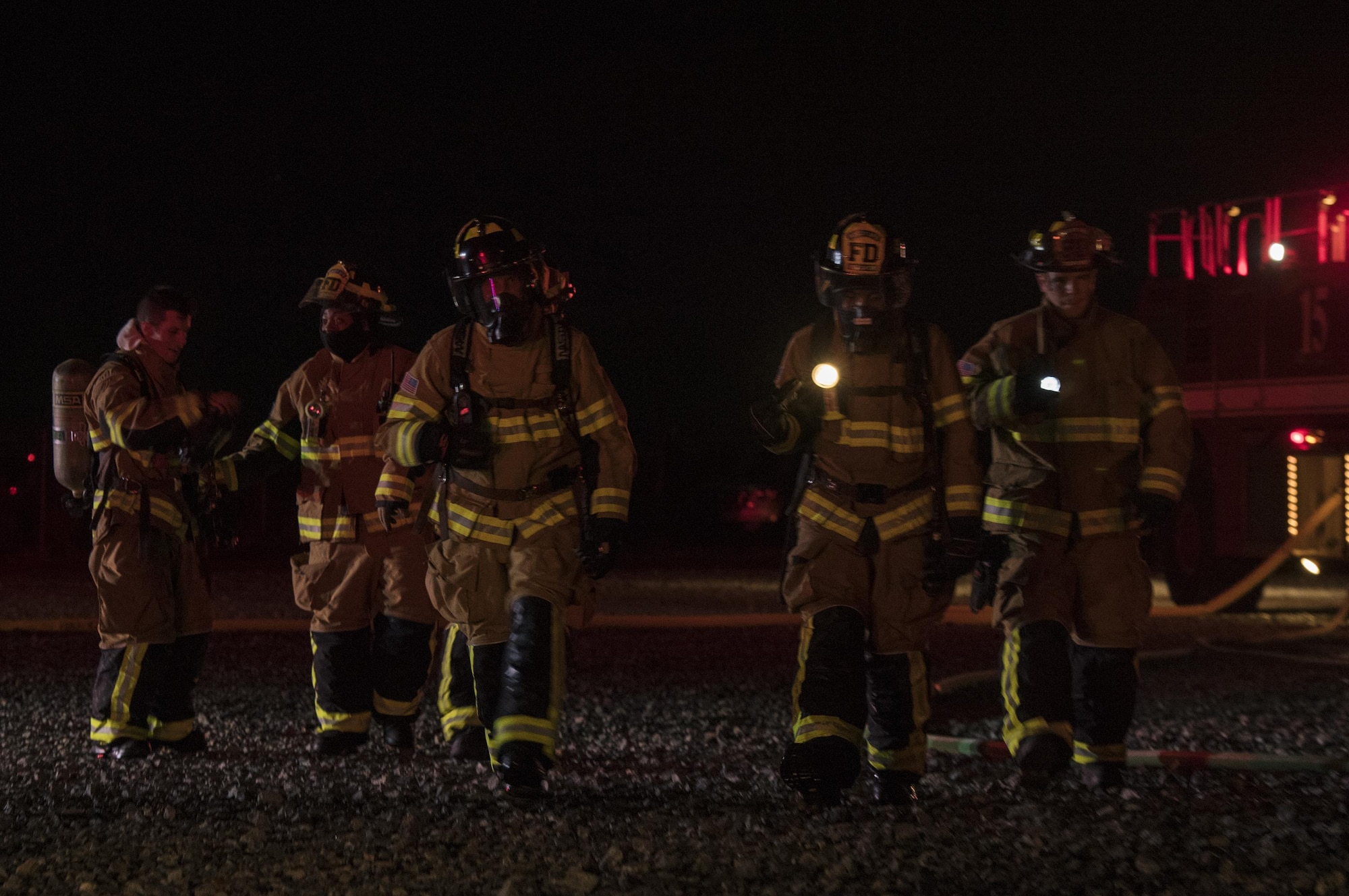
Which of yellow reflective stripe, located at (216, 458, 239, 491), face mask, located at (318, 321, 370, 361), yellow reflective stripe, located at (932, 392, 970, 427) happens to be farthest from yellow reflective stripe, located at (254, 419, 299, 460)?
yellow reflective stripe, located at (932, 392, 970, 427)

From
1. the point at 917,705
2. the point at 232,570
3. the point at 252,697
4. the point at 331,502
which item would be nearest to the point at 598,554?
the point at 917,705

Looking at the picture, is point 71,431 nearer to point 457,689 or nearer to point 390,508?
point 390,508

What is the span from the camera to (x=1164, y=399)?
5.80 metres

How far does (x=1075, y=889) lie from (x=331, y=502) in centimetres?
368

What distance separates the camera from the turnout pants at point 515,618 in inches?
209

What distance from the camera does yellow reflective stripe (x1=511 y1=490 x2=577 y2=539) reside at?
215 inches

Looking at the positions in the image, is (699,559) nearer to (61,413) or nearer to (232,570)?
(232,570)

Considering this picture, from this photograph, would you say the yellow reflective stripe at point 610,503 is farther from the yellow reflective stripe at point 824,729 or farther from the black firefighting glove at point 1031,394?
the black firefighting glove at point 1031,394

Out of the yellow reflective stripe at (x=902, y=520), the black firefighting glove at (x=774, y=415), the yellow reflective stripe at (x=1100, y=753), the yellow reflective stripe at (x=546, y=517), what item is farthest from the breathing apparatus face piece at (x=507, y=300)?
the yellow reflective stripe at (x=1100, y=753)

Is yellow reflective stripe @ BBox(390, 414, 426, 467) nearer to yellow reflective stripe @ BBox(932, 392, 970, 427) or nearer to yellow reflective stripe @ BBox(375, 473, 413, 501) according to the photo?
yellow reflective stripe @ BBox(375, 473, 413, 501)

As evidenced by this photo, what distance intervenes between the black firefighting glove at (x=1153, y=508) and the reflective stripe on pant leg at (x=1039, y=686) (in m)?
0.50

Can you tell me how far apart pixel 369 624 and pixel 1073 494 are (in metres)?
2.94

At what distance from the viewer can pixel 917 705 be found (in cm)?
534

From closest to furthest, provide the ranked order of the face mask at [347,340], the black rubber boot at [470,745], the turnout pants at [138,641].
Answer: the black rubber boot at [470,745]
the turnout pants at [138,641]
the face mask at [347,340]
